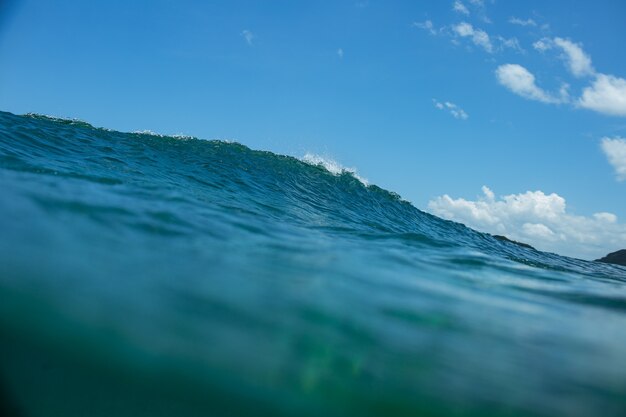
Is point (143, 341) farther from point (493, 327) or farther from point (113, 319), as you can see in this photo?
point (493, 327)

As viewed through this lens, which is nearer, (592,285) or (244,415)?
(244,415)

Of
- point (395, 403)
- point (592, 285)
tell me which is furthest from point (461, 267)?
point (395, 403)

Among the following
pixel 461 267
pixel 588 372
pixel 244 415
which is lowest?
pixel 244 415

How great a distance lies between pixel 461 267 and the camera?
6539 mm

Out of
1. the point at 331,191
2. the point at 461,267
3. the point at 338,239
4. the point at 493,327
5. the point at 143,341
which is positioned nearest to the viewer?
the point at 143,341

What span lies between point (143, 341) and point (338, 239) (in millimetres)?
4437

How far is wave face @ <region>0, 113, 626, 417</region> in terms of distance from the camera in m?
3.14

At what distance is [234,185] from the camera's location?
11.4 meters

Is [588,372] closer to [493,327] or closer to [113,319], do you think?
[493,327]

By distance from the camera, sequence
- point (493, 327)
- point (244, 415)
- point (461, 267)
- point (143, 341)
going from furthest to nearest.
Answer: point (461, 267), point (493, 327), point (143, 341), point (244, 415)

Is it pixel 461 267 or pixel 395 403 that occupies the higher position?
pixel 461 267

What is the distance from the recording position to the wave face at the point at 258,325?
3137 millimetres

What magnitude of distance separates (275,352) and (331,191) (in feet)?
40.0

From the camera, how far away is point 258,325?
3.54 m
